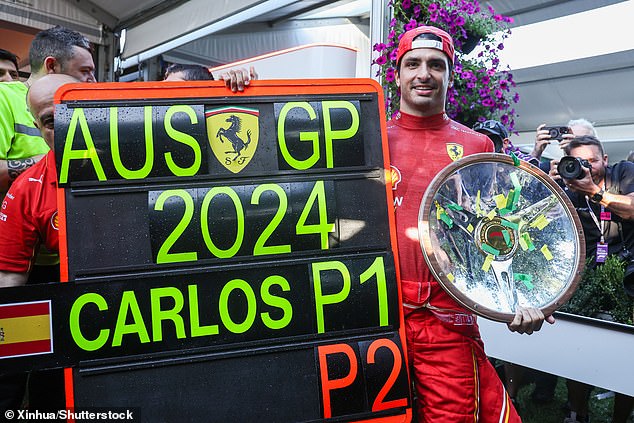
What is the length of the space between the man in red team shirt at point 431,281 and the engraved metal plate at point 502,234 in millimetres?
104

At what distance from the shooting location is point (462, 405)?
1.75 m

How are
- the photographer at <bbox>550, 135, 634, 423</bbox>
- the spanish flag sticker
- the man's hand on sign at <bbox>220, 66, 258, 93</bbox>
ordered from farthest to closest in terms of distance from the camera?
the photographer at <bbox>550, 135, 634, 423</bbox>
the man's hand on sign at <bbox>220, 66, 258, 93</bbox>
the spanish flag sticker

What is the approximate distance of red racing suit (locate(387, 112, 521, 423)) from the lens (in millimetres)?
1766

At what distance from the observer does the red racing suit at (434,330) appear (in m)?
1.77

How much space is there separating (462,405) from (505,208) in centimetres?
65

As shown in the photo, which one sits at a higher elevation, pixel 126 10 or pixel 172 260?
pixel 126 10

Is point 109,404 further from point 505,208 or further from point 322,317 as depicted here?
point 505,208

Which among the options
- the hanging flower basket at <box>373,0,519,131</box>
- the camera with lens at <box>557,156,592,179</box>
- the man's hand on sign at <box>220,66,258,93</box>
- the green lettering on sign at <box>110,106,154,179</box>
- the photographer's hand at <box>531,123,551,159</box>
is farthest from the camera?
the photographer's hand at <box>531,123,551,159</box>

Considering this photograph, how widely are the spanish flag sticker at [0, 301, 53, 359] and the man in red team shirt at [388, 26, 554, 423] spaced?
109cm

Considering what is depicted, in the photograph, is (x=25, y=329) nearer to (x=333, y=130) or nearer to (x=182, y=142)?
(x=182, y=142)

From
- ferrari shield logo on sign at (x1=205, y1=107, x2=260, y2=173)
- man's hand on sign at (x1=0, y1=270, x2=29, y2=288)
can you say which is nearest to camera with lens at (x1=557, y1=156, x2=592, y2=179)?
ferrari shield logo on sign at (x1=205, y1=107, x2=260, y2=173)

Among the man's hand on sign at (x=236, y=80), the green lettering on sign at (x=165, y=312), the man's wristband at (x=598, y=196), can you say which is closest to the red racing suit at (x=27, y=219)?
the green lettering on sign at (x=165, y=312)

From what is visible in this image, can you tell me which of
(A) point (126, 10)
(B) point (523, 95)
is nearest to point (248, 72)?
(A) point (126, 10)

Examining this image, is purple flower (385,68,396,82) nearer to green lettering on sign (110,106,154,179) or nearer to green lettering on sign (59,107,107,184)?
green lettering on sign (110,106,154,179)
